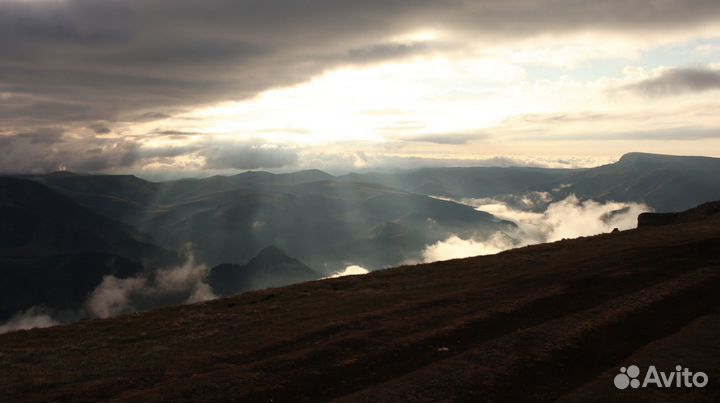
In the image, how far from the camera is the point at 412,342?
28.3 m

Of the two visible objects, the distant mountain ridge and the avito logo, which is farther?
the distant mountain ridge

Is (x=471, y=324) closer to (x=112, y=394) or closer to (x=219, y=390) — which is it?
(x=219, y=390)

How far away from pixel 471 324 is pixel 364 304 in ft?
41.4

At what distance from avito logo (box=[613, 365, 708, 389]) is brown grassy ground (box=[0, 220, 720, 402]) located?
20.1 inches

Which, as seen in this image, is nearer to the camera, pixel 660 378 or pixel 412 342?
pixel 660 378

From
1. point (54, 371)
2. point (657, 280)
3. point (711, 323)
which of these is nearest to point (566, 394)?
point (711, 323)

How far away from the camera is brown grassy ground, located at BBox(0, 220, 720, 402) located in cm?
2228

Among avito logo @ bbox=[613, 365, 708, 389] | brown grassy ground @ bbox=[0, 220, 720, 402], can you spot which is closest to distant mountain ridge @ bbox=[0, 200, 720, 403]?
brown grassy ground @ bbox=[0, 220, 720, 402]

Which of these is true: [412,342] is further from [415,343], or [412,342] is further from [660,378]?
[660,378]

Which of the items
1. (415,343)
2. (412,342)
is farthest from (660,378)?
(412,342)

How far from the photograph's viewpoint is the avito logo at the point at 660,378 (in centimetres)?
2109

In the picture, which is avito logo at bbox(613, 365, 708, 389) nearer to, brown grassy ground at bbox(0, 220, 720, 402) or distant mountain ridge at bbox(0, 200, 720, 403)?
distant mountain ridge at bbox(0, 200, 720, 403)

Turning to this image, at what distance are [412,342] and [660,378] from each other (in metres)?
12.6

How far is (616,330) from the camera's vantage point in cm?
2795
